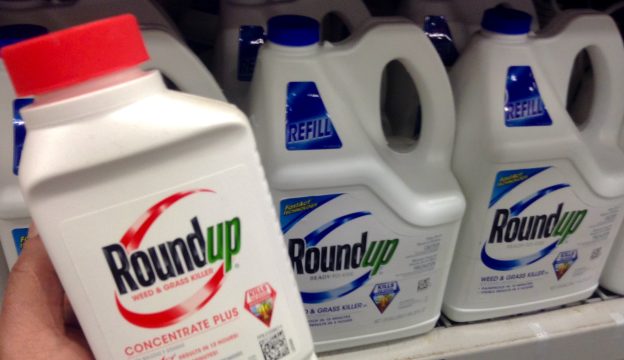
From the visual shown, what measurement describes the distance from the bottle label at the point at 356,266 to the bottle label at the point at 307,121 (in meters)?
0.06

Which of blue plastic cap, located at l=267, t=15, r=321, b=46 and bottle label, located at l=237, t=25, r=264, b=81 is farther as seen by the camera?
bottle label, located at l=237, t=25, r=264, b=81

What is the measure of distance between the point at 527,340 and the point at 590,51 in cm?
40

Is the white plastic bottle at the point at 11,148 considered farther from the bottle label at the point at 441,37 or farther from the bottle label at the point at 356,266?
the bottle label at the point at 441,37

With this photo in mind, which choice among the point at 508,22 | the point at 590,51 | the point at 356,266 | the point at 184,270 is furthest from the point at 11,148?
the point at 590,51

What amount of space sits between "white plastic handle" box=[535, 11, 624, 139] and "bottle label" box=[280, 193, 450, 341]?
0.24 metres

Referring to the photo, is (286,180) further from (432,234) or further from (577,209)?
(577,209)

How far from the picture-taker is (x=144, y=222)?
37cm

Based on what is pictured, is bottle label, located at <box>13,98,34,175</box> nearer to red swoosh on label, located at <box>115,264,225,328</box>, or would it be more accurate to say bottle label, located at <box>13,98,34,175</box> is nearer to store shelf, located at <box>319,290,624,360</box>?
red swoosh on label, located at <box>115,264,225,328</box>

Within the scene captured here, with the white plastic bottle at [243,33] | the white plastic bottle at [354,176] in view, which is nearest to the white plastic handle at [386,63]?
the white plastic bottle at [354,176]

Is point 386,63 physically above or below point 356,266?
above

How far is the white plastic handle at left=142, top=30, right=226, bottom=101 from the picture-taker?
1.82 ft

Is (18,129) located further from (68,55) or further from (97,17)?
(68,55)

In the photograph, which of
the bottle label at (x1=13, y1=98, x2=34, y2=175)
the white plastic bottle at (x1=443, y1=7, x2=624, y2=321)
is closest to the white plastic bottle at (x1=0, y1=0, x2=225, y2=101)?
the bottle label at (x1=13, y1=98, x2=34, y2=175)

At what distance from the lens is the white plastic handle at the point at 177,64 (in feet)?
1.82
